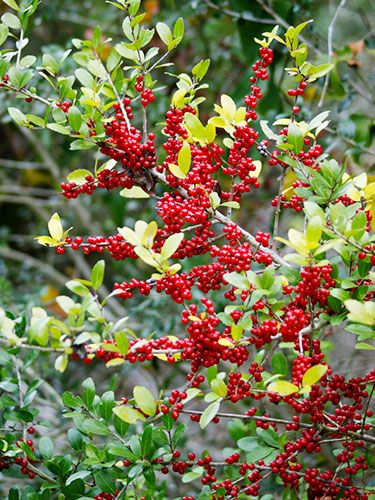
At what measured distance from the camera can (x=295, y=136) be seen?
34.9 inches

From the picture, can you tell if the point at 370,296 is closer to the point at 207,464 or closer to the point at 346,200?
the point at 346,200

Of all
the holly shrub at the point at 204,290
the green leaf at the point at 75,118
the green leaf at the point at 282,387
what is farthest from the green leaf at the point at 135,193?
the green leaf at the point at 282,387

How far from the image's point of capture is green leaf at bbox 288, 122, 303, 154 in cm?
89

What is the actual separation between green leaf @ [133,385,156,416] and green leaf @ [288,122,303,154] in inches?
15.1

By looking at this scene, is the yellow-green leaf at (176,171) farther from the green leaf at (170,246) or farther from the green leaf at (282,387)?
the green leaf at (282,387)

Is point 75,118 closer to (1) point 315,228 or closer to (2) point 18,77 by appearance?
(2) point 18,77

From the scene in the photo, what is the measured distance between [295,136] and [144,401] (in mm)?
403

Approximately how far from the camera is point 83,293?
80 centimetres

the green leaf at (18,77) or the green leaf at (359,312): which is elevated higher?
the green leaf at (18,77)

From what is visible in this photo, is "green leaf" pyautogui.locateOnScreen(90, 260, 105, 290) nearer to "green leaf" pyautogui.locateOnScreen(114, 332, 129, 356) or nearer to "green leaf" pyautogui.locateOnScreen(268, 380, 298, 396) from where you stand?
"green leaf" pyautogui.locateOnScreen(114, 332, 129, 356)

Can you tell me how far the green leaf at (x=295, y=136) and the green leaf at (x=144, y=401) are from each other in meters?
0.38

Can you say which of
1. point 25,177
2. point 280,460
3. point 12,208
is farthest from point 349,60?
point 12,208

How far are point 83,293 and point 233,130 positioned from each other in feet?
1.04

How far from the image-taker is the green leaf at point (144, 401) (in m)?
0.83
